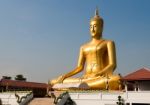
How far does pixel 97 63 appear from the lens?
29438 millimetres

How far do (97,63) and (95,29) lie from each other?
135 inches

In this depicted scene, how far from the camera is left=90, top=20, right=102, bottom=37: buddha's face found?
30.8 metres

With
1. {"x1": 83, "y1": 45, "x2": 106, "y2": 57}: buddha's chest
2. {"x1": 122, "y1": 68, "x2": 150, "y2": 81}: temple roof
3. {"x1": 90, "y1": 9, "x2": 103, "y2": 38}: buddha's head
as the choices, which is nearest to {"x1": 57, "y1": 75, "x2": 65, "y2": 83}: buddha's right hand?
{"x1": 83, "y1": 45, "x2": 106, "y2": 57}: buddha's chest

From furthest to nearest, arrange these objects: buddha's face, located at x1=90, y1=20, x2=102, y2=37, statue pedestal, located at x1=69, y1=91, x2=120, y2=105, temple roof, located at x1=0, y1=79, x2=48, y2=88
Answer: temple roof, located at x1=0, y1=79, x2=48, y2=88, buddha's face, located at x1=90, y1=20, x2=102, y2=37, statue pedestal, located at x1=69, y1=91, x2=120, y2=105

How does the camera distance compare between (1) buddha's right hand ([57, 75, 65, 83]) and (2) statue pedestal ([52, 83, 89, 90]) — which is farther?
(1) buddha's right hand ([57, 75, 65, 83])

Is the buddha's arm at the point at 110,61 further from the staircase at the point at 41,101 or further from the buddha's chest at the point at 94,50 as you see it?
the staircase at the point at 41,101

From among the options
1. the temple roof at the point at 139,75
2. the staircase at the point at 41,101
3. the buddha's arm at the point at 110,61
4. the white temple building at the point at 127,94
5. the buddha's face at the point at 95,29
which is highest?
the buddha's face at the point at 95,29

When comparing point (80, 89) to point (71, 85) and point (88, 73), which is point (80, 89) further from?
point (88, 73)

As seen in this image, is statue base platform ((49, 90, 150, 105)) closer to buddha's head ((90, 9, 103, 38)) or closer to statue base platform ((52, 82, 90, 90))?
statue base platform ((52, 82, 90, 90))

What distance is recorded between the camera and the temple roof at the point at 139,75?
20.8 metres

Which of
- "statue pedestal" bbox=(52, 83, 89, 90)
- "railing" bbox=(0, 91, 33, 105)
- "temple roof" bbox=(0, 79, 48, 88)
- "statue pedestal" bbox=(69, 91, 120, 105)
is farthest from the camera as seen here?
"temple roof" bbox=(0, 79, 48, 88)

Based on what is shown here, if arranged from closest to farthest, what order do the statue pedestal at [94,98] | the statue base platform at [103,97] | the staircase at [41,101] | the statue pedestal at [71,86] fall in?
the statue base platform at [103,97] < the statue pedestal at [94,98] < the staircase at [41,101] < the statue pedestal at [71,86]

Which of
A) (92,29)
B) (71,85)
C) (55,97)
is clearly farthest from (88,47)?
(55,97)

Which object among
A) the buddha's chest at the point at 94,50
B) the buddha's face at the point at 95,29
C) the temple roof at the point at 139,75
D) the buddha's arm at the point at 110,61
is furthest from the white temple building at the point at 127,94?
the buddha's face at the point at 95,29
